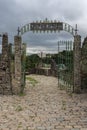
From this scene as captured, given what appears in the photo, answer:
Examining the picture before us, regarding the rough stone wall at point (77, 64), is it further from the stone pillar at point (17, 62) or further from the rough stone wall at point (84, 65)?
the stone pillar at point (17, 62)

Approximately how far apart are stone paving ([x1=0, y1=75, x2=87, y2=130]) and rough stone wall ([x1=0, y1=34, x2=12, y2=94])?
30.4 inches

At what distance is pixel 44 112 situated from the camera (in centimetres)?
1098

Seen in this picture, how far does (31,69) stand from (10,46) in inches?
571

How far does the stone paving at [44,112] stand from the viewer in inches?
357

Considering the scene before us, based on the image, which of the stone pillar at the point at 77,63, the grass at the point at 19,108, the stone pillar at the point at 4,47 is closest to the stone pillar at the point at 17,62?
the stone pillar at the point at 4,47

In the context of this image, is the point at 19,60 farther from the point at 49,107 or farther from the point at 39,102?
the point at 49,107

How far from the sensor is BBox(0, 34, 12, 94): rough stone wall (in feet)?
51.7

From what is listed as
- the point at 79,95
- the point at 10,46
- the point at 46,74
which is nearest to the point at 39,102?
the point at 79,95

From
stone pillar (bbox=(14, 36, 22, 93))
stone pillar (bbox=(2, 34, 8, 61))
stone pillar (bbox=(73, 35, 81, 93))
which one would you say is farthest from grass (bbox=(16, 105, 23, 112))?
stone pillar (bbox=(73, 35, 81, 93))

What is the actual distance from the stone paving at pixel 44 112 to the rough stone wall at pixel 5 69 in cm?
77

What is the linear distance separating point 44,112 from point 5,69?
5.43m

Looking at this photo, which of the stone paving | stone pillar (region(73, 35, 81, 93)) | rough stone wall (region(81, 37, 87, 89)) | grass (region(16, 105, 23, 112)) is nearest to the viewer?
the stone paving

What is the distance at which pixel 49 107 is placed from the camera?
12.0m

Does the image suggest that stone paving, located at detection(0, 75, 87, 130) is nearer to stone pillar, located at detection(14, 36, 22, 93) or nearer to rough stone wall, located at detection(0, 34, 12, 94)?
stone pillar, located at detection(14, 36, 22, 93)
